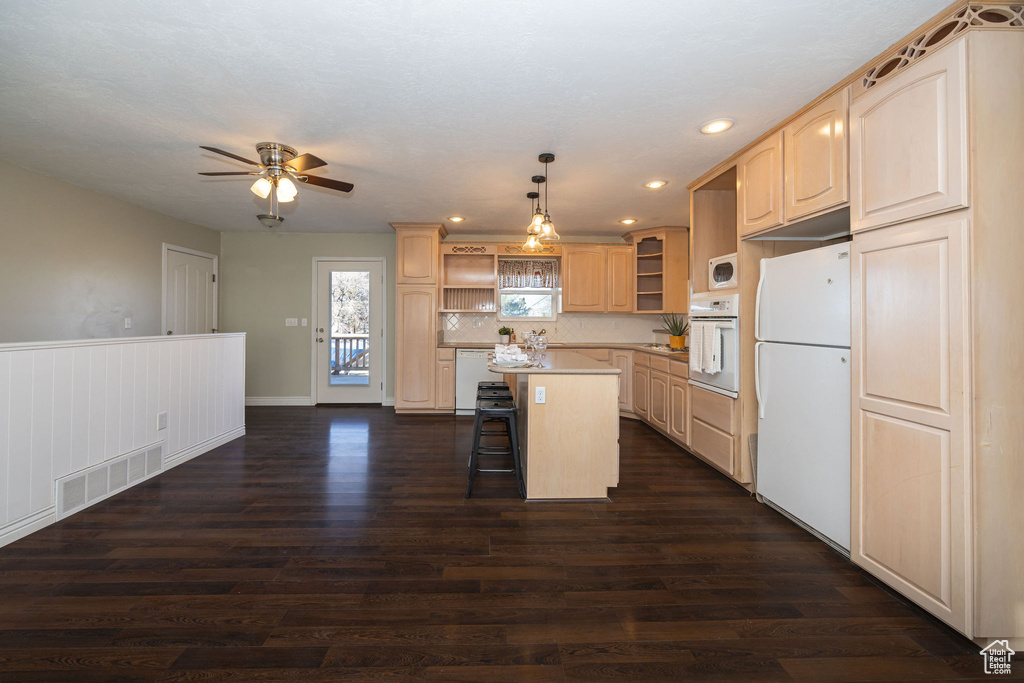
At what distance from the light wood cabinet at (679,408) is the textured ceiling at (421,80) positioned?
193 cm

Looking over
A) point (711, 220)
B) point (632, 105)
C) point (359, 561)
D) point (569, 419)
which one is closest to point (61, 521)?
point (359, 561)

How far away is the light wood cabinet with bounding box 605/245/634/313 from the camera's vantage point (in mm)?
6117

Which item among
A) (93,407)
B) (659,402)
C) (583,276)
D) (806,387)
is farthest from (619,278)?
(93,407)

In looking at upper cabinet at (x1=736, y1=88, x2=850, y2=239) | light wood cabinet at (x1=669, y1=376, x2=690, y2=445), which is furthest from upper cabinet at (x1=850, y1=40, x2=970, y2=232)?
light wood cabinet at (x1=669, y1=376, x2=690, y2=445)

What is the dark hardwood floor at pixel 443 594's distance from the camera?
1548mm

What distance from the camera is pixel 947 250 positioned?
170 centimetres

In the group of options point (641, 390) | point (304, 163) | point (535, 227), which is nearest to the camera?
point (304, 163)

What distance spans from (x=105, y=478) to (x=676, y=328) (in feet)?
18.6

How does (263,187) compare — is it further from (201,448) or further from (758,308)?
(758,308)

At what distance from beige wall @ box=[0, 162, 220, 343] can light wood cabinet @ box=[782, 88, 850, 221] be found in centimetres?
589

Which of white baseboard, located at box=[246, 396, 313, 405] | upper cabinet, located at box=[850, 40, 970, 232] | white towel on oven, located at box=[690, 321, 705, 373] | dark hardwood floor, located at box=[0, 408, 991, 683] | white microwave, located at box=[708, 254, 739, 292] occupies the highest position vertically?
upper cabinet, located at box=[850, 40, 970, 232]

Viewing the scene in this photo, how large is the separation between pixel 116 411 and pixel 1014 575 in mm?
4971

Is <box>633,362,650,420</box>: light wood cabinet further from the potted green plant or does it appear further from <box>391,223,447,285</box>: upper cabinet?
<box>391,223,447,285</box>: upper cabinet

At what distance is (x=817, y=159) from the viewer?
246 cm
